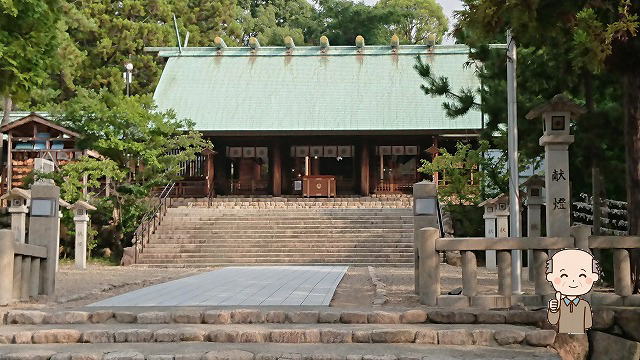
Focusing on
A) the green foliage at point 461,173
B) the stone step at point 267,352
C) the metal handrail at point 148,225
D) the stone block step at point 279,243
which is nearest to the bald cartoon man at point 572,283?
the stone step at point 267,352

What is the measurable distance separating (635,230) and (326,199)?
16315mm

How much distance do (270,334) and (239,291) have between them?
133 inches

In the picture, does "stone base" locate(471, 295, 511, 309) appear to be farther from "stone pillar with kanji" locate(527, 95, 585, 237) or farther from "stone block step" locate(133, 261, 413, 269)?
"stone block step" locate(133, 261, 413, 269)

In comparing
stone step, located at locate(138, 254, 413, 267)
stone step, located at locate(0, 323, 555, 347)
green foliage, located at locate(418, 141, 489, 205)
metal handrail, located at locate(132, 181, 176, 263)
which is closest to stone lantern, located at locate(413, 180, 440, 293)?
stone step, located at locate(0, 323, 555, 347)

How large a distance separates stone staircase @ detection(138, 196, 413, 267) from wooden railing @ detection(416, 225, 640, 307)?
31.2 feet

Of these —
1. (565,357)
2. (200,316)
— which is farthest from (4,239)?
(565,357)

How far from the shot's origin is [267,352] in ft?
18.9

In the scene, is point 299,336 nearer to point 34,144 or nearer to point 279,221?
point 279,221

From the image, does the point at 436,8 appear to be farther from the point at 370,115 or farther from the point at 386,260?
the point at 386,260

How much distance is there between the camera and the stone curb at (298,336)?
6.24 meters

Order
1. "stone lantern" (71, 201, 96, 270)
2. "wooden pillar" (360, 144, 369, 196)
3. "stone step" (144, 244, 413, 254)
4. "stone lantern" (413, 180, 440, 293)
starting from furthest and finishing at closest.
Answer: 1. "wooden pillar" (360, 144, 369, 196)
2. "stone step" (144, 244, 413, 254)
3. "stone lantern" (71, 201, 96, 270)
4. "stone lantern" (413, 180, 440, 293)

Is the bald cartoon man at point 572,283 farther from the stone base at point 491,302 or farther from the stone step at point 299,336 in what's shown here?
the stone base at point 491,302

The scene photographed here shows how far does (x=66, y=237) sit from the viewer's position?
19.2 meters

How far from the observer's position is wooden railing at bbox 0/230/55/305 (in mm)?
7609
